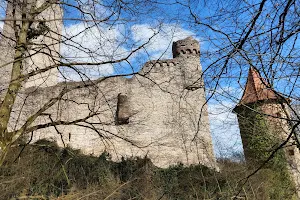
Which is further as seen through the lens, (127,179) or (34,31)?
(127,179)

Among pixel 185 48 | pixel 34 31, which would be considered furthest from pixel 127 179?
pixel 185 48

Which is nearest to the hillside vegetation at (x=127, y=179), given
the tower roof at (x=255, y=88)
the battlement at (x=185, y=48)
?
the tower roof at (x=255, y=88)

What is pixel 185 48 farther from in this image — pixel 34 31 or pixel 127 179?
pixel 34 31

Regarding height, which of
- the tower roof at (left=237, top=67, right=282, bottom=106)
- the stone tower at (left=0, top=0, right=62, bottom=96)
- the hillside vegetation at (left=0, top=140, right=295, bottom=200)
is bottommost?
the hillside vegetation at (left=0, top=140, right=295, bottom=200)

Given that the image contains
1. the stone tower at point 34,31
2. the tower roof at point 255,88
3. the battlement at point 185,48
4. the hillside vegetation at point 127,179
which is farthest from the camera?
the battlement at point 185,48

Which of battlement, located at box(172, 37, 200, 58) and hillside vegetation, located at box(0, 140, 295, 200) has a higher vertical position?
battlement, located at box(172, 37, 200, 58)

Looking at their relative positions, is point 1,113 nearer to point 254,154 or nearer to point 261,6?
point 261,6

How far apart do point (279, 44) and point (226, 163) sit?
325 inches

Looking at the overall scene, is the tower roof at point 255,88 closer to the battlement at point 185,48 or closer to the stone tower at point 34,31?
the stone tower at point 34,31

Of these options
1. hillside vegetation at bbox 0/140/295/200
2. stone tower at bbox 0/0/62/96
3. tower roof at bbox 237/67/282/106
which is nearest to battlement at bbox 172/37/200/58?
hillside vegetation at bbox 0/140/295/200

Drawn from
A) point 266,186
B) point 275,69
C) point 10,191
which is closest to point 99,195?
point 10,191

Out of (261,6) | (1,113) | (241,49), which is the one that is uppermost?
(261,6)

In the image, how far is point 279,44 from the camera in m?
1.99

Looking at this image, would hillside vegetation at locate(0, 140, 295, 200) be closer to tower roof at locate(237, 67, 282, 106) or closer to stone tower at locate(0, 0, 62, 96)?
stone tower at locate(0, 0, 62, 96)
